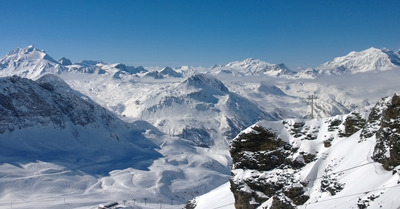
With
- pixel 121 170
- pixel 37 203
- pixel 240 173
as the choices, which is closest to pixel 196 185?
pixel 121 170

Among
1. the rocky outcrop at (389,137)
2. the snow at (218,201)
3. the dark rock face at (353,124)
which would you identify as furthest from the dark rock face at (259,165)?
the rocky outcrop at (389,137)

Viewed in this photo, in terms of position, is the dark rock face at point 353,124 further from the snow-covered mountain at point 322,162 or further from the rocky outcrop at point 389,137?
the rocky outcrop at point 389,137

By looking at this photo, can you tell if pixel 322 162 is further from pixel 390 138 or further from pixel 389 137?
pixel 390 138

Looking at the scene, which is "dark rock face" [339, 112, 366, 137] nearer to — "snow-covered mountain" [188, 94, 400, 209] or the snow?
"snow-covered mountain" [188, 94, 400, 209]

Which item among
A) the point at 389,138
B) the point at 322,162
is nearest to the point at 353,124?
the point at 322,162

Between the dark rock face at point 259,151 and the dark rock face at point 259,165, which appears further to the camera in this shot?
the dark rock face at point 259,151

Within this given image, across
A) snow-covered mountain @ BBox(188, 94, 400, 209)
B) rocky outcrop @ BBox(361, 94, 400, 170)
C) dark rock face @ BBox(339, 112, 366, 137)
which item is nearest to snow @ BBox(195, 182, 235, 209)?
snow-covered mountain @ BBox(188, 94, 400, 209)

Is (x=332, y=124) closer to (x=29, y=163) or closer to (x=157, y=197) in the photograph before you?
(x=157, y=197)
